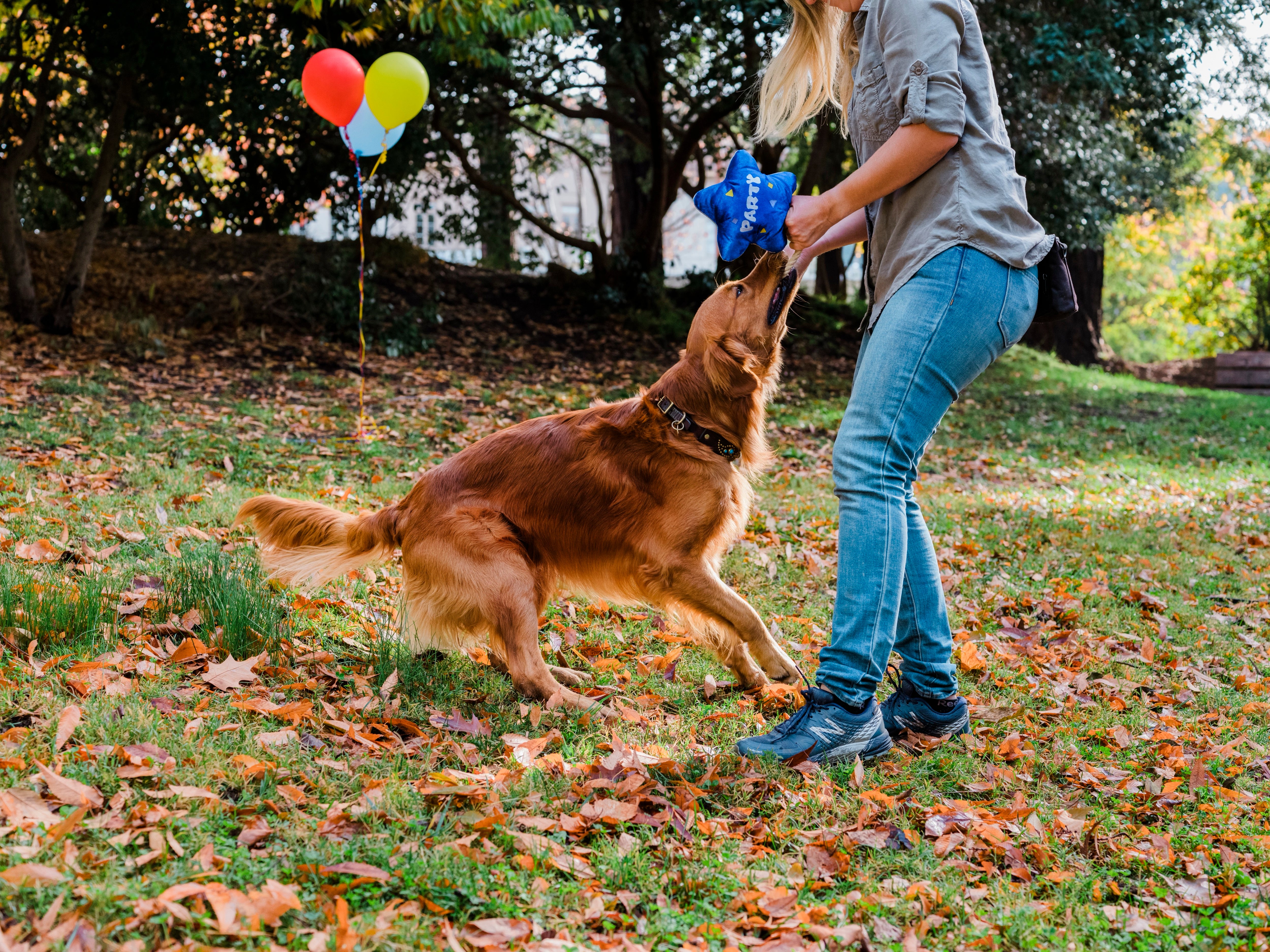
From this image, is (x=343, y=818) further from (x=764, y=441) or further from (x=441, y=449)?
(x=441, y=449)

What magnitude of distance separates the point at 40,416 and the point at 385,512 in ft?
17.4

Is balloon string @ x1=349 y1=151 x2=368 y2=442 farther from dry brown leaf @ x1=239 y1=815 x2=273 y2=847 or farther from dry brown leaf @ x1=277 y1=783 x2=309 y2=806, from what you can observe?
dry brown leaf @ x1=239 y1=815 x2=273 y2=847

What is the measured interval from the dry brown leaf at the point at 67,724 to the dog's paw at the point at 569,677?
1.48m

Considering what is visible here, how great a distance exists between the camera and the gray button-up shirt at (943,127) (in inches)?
101

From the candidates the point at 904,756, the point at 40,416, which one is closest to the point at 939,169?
the point at 904,756

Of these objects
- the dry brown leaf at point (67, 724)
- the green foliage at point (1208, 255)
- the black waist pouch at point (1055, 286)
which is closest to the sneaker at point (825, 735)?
the black waist pouch at point (1055, 286)

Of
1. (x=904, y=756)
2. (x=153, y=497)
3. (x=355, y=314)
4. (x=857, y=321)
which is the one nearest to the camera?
(x=904, y=756)

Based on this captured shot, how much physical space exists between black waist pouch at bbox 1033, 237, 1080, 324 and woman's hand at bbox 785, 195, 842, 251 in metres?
0.61

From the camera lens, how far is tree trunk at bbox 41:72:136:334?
391 inches

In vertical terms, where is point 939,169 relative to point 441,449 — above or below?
above

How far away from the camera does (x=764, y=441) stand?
3578 millimetres

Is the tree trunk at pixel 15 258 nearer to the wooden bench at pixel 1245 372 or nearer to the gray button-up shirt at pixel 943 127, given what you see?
the gray button-up shirt at pixel 943 127

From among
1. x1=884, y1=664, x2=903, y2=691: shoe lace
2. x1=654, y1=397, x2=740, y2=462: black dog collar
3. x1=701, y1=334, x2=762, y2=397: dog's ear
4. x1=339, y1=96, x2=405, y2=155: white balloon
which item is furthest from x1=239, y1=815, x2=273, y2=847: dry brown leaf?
x1=339, y1=96, x2=405, y2=155: white balloon

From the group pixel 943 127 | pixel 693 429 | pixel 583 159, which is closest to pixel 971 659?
pixel 693 429
